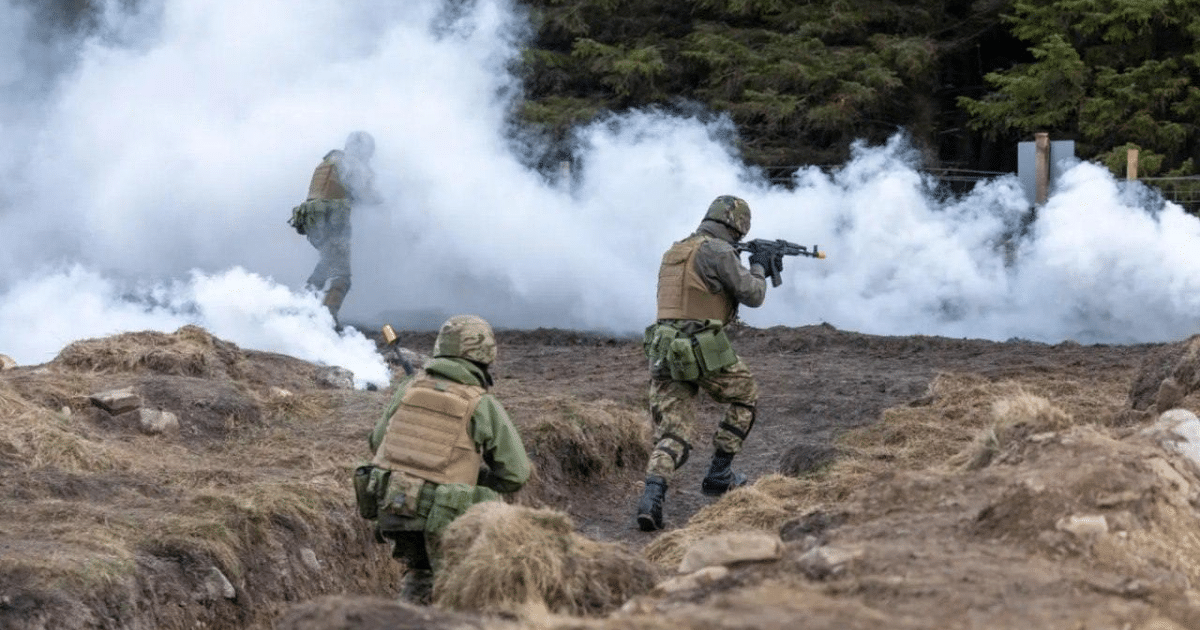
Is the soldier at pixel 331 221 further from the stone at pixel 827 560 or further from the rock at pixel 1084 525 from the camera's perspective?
the rock at pixel 1084 525

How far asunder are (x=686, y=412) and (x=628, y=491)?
66.0 inches

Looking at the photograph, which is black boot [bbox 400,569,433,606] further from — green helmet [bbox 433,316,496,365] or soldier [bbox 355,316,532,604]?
green helmet [bbox 433,316,496,365]

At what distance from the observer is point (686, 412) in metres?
9.90

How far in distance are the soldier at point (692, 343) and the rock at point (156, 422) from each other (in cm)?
308

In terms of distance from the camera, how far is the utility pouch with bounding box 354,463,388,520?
6996 mm

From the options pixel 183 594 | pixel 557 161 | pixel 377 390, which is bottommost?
A: pixel 183 594

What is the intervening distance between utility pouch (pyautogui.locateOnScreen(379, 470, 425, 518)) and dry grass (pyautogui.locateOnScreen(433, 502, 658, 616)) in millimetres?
373

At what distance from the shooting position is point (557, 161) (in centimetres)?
2256

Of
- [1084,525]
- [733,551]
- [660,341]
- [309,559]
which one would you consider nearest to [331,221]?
[660,341]

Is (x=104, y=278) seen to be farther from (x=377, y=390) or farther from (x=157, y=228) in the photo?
(x=377, y=390)

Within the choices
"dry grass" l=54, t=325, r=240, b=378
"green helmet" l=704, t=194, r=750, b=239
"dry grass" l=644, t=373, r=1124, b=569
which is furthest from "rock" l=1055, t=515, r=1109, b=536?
"dry grass" l=54, t=325, r=240, b=378

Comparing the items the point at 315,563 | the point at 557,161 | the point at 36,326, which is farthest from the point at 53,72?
the point at 315,563

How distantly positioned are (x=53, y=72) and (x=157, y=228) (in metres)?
3.82

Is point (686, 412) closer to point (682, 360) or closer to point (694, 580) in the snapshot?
point (682, 360)
